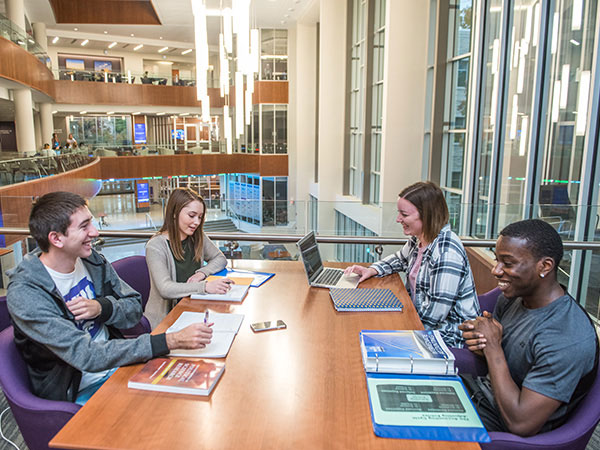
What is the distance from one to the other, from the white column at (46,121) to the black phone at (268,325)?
62.8ft

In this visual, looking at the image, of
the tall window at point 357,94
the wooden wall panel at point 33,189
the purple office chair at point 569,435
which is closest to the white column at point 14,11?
the wooden wall panel at point 33,189

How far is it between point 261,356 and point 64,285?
32.3 inches

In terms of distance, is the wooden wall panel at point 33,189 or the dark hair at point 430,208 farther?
the wooden wall panel at point 33,189

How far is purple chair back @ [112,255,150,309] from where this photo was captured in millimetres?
2576

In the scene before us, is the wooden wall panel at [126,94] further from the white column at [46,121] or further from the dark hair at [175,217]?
the dark hair at [175,217]

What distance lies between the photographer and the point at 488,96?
6605mm

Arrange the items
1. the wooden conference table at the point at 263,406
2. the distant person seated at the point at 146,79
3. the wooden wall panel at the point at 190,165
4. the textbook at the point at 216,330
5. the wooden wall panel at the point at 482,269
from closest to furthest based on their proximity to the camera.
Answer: the wooden conference table at the point at 263,406
the textbook at the point at 216,330
the wooden wall panel at the point at 482,269
the wooden wall panel at the point at 190,165
the distant person seated at the point at 146,79

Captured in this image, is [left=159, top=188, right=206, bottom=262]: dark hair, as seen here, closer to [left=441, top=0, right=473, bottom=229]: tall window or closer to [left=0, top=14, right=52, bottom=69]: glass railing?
[left=441, top=0, right=473, bottom=229]: tall window

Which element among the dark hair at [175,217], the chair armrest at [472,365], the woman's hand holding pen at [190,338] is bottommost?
the chair armrest at [472,365]

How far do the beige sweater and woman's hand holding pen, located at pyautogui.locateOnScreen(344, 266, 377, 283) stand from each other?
0.72 metres

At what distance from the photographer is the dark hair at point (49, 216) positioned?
1696 millimetres

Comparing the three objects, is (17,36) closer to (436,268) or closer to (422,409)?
(436,268)

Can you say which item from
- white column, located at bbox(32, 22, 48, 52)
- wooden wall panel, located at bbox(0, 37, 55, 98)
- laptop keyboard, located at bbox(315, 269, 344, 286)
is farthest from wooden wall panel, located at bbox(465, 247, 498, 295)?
white column, located at bbox(32, 22, 48, 52)

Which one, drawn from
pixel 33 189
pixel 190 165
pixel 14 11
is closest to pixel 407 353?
pixel 33 189
